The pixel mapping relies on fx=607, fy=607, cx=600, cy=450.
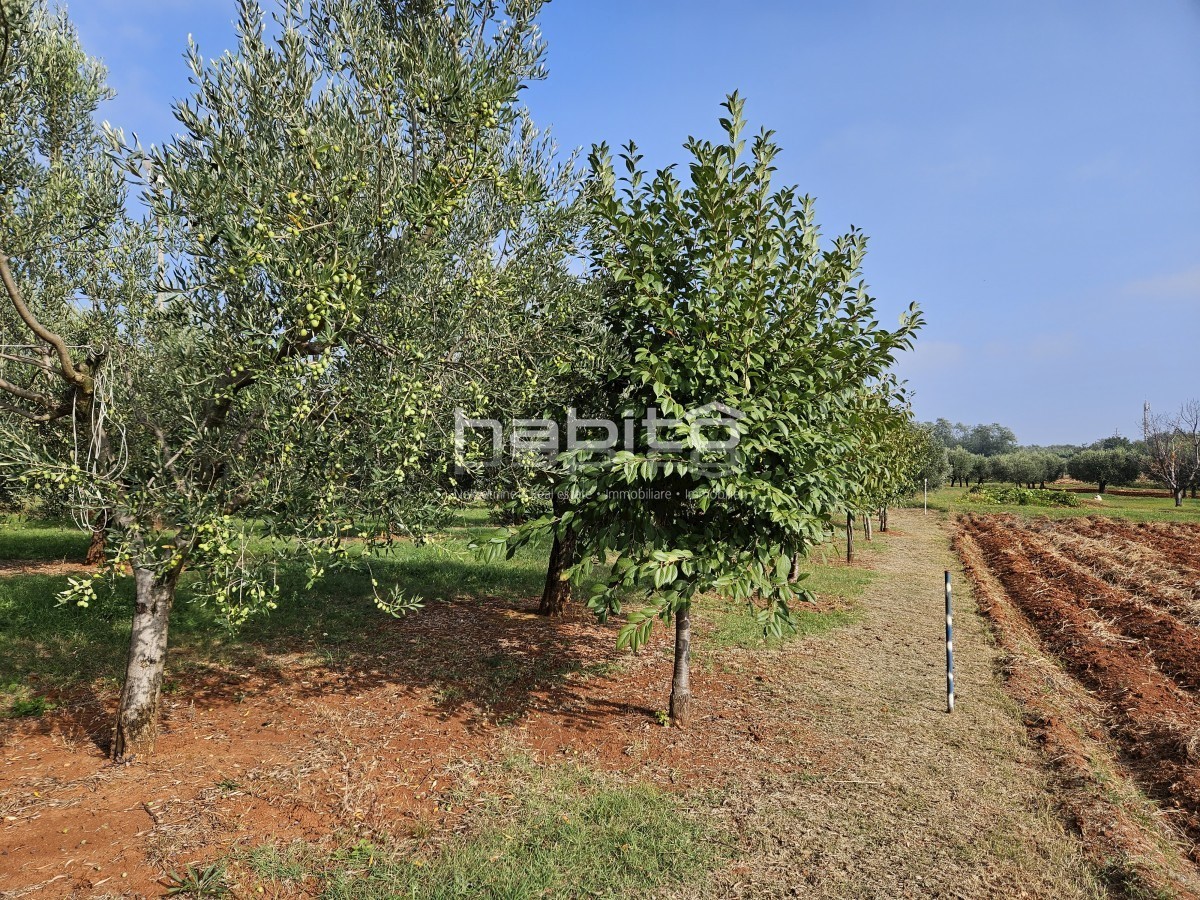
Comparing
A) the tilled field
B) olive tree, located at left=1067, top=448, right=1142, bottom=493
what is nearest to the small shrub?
the tilled field

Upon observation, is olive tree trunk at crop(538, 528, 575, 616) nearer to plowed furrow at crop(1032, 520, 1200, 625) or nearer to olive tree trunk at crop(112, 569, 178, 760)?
olive tree trunk at crop(112, 569, 178, 760)

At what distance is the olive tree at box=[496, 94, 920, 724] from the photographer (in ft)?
21.5

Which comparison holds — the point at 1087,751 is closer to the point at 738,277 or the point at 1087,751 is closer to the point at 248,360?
the point at 738,277

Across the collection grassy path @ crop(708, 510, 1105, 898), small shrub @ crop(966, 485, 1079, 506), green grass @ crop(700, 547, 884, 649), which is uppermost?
small shrub @ crop(966, 485, 1079, 506)

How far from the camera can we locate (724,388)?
23.1ft

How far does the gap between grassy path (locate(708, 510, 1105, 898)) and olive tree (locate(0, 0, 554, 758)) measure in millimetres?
4689

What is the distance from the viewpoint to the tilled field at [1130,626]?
309 inches

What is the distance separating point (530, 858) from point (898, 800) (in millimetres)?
4043

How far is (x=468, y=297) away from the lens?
734cm

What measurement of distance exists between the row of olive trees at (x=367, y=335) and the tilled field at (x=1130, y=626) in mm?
5452

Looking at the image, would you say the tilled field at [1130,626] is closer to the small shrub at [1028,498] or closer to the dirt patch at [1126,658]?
the dirt patch at [1126,658]

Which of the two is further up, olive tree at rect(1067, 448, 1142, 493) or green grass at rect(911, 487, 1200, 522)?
olive tree at rect(1067, 448, 1142, 493)

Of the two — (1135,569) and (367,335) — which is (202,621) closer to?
(367,335)

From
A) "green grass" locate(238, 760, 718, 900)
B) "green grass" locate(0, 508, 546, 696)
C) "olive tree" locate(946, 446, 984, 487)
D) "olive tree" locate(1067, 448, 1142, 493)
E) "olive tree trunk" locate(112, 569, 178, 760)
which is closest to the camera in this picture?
"green grass" locate(238, 760, 718, 900)
